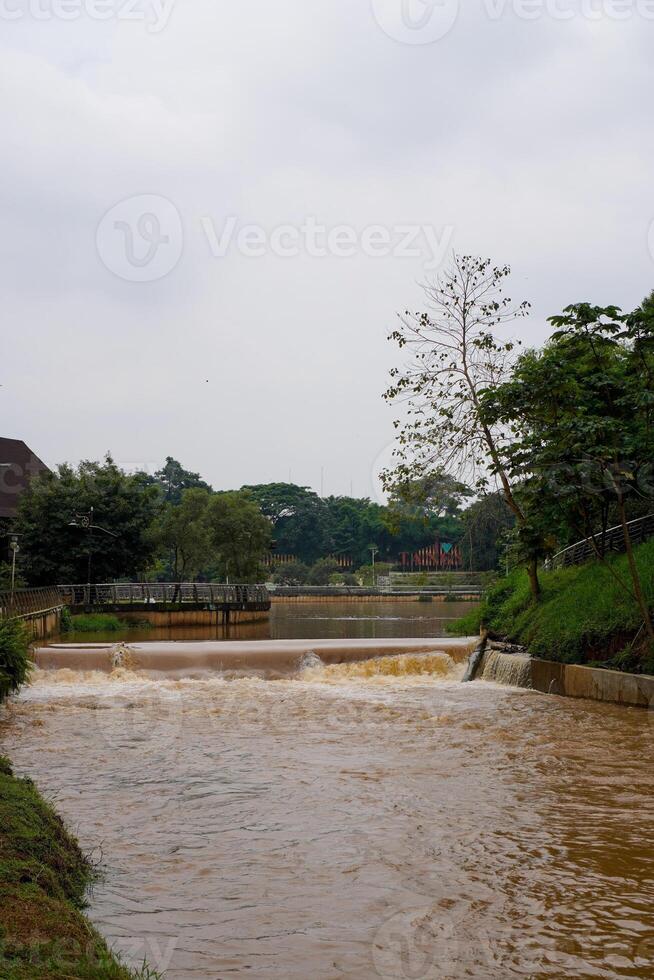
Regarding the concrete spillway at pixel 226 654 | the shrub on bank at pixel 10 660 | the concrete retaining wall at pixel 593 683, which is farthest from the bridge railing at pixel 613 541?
the shrub on bank at pixel 10 660

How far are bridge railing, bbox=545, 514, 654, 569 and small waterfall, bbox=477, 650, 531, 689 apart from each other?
2.64 m

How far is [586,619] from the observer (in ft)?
53.3

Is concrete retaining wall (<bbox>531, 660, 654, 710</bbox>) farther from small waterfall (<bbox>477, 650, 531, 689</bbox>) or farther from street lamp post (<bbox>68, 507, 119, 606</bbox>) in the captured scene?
street lamp post (<bbox>68, 507, 119, 606</bbox>)

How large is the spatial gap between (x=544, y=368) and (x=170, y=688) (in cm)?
893

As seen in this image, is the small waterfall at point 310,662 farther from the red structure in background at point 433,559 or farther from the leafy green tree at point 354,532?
the leafy green tree at point 354,532

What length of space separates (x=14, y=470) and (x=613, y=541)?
37.3 meters

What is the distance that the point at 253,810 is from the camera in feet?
26.8

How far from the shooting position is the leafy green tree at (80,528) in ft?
129

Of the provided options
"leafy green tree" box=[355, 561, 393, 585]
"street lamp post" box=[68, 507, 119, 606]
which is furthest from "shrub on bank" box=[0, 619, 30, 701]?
"leafy green tree" box=[355, 561, 393, 585]

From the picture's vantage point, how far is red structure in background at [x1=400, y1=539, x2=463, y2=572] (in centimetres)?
10962

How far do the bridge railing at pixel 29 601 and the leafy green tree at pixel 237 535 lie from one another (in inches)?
825

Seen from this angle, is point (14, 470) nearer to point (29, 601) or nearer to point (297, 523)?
point (29, 601)

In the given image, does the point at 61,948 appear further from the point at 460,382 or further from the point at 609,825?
the point at 460,382

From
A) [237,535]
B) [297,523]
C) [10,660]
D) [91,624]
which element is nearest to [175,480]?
[297,523]
